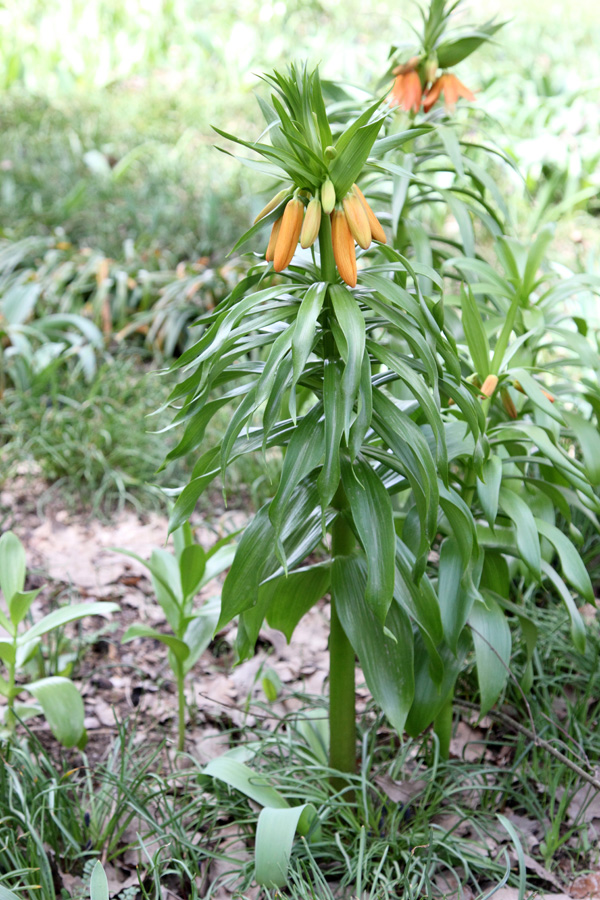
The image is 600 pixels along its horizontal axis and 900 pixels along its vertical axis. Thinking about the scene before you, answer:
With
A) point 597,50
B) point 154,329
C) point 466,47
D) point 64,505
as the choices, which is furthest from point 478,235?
point 597,50

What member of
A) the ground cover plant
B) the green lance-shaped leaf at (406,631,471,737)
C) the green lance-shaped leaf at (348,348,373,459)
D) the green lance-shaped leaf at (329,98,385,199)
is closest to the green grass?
the ground cover plant

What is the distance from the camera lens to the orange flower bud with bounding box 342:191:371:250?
1.24m

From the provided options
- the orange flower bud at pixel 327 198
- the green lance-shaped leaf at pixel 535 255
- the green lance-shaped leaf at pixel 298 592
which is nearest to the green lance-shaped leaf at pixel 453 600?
the green lance-shaped leaf at pixel 298 592

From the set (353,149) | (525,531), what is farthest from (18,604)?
(353,149)

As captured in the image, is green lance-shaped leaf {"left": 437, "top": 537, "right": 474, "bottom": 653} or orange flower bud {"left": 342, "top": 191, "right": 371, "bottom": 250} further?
green lance-shaped leaf {"left": 437, "top": 537, "right": 474, "bottom": 653}

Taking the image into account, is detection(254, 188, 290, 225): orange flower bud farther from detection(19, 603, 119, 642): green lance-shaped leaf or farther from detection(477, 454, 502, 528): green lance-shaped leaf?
detection(19, 603, 119, 642): green lance-shaped leaf

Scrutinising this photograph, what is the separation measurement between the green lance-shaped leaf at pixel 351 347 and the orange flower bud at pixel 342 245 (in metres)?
0.06

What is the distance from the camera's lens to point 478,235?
439 cm

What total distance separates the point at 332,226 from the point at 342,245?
0.12 feet

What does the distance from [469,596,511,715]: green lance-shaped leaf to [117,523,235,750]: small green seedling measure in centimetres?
59

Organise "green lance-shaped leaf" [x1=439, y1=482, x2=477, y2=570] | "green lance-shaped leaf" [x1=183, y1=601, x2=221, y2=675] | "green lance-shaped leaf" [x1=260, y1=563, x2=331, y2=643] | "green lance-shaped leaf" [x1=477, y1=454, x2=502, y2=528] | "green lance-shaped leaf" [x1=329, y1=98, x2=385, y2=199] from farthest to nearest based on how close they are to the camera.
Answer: "green lance-shaped leaf" [x1=183, y1=601, x2=221, y2=675] → "green lance-shaped leaf" [x1=260, y1=563, x2=331, y2=643] → "green lance-shaped leaf" [x1=477, y1=454, x2=502, y2=528] → "green lance-shaped leaf" [x1=439, y1=482, x2=477, y2=570] → "green lance-shaped leaf" [x1=329, y1=98, x2=385, y2=199]

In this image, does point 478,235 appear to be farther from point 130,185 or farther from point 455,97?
point 455,97

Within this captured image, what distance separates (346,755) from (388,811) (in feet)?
0.46

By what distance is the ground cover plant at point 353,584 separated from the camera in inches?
51.1
